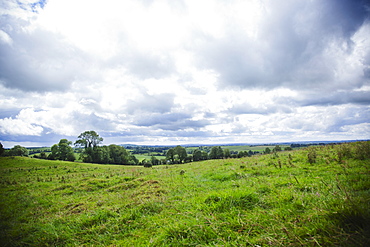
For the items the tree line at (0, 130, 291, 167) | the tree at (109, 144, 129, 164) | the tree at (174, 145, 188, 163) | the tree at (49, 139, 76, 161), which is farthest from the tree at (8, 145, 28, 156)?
the tree at (174, 145, 188, 163)

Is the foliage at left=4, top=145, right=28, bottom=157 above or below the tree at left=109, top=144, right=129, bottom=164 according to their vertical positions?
above

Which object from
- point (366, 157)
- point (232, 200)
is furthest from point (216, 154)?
point (232, 200)

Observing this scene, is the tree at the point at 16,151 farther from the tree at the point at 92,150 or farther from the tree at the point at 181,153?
the tree at the point at 181,153

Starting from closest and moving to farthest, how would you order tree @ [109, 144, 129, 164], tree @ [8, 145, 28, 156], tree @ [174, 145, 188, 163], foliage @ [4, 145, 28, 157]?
tree @ [174, 145, 188, 163]
foliage @ [4, 145, 28, 157]
tree @ [8, 145, 28, 156]
tree @ [109, 144, 129, 164]

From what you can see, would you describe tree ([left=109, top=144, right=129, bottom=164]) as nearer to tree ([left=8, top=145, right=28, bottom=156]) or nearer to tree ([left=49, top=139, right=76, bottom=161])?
tree ([left=49, top=139, right=76, bottom=161])

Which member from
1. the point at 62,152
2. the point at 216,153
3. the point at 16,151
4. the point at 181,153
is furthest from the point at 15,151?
the point at 216,153

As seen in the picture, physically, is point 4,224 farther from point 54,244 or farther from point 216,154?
point 216,154

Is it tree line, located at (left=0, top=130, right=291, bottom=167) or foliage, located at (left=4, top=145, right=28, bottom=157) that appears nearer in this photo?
tree line, located at (left=0, top=130, right=291, bottom=167)

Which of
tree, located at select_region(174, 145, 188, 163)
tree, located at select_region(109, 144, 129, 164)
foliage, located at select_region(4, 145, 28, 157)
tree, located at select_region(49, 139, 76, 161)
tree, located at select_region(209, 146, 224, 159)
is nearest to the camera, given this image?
tree, located at select_region(49, 139, 76, 161)

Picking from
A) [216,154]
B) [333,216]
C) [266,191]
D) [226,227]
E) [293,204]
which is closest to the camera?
[333,216]

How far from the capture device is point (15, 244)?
14.4 feet

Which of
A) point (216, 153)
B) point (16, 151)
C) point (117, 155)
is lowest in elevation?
point (216, 153)

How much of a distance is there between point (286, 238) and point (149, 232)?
10.9 ft

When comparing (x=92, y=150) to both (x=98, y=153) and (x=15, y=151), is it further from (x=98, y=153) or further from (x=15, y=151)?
(x=15, y=151)
